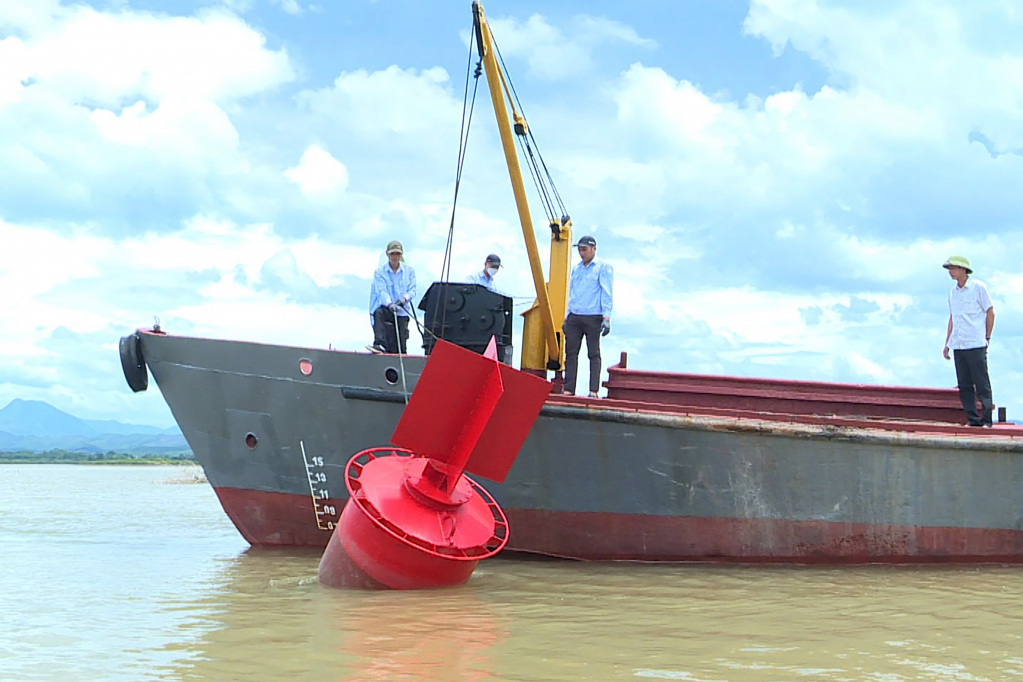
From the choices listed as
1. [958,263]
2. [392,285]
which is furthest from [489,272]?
[958,263]

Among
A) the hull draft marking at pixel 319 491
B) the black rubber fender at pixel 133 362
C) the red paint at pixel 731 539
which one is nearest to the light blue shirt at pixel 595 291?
the red paint at pixel 731 539

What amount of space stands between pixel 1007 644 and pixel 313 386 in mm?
5495

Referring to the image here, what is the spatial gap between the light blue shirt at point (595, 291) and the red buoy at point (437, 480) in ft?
7.15

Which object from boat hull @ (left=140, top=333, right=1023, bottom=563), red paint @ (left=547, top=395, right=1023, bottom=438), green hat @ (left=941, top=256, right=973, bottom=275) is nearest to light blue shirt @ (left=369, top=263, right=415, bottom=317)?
boat hull @ (left=140, top=333, right=1023, bottom=563)

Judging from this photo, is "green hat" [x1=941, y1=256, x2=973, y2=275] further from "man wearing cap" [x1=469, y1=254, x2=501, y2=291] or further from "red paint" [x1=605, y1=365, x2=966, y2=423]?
"man wearing cap" [x1=469, y1=254, x2=501, y2=291]

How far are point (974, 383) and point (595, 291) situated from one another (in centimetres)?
342

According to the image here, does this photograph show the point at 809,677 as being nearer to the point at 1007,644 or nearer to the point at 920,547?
the point at 1007,644

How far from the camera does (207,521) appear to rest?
1374 cm

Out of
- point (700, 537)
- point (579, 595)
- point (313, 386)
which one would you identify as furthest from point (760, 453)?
point (313, 386)

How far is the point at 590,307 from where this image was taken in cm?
894

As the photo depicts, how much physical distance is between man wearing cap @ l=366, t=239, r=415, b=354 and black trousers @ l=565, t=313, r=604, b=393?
4.92ft

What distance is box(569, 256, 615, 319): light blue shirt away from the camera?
8.92 meters

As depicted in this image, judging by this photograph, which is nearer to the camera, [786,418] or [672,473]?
[672,473]

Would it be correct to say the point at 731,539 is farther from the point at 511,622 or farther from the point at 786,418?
the point at 511,622
